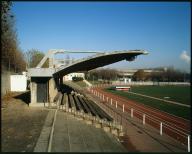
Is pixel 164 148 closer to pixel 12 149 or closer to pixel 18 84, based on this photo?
pixel 12 149

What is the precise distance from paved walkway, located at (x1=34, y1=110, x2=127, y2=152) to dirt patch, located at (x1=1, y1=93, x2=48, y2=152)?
1.75 feet

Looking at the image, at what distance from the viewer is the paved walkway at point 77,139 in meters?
13.1

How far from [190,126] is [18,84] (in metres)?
30.9

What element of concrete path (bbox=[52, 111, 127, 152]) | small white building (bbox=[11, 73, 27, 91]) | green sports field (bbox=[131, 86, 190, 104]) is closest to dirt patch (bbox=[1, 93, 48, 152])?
concrete path (bbox=[52, 111, 127, 152])

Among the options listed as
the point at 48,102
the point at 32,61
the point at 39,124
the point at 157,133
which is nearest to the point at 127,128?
the point at 157,133

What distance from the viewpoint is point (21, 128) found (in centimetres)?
1669

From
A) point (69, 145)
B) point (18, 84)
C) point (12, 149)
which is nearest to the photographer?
point (12, 149)

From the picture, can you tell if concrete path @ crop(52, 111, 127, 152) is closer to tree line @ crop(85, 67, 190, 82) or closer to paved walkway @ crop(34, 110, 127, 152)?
paved walkway @ crop(34, 110, 127, 152)

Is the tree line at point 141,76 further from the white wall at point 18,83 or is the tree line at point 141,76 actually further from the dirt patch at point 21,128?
the dirt patch at point 21,128

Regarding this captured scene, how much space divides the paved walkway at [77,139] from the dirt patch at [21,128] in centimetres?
53

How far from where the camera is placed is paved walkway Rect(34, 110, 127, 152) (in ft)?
43.1

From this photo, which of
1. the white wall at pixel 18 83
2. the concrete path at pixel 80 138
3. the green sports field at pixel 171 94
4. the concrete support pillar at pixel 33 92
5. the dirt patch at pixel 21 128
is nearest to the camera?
the dirt patch at pixel 21 128

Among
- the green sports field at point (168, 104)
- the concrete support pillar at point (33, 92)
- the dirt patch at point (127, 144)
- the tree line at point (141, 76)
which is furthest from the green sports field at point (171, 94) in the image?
the tree line at point (141, 76)

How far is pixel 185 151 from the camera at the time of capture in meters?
14.8
